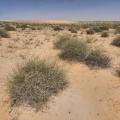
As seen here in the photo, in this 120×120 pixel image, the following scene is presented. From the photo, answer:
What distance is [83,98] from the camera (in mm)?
6934

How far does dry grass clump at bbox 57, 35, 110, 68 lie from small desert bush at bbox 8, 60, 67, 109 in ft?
10.2

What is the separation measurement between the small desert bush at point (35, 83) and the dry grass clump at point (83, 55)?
10.2ft

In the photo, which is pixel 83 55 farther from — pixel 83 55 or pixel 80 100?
pixel 80 100

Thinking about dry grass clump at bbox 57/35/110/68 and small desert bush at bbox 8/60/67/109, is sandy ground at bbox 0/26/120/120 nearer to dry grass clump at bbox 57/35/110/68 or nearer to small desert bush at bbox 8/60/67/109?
small desert bush at bbox 8/60/67/109

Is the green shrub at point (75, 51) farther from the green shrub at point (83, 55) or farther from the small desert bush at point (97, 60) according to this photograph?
the small desert bush at point (97, 60)

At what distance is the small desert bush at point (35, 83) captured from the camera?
6328 millimetres

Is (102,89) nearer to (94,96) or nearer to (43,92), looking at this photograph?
(94,96)

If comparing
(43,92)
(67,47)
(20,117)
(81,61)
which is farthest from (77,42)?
(20,117)

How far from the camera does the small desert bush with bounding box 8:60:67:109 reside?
6328 mm

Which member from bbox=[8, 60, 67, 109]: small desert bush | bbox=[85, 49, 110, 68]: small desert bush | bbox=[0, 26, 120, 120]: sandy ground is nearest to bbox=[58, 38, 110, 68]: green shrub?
bbox=[85, 49, 110, 68]: small desert bush

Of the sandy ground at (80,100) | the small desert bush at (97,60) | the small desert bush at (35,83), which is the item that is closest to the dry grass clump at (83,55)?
the small desert bush at (97,60)

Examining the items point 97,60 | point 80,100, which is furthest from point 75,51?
point 80,100

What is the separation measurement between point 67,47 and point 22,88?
5360 millimetres

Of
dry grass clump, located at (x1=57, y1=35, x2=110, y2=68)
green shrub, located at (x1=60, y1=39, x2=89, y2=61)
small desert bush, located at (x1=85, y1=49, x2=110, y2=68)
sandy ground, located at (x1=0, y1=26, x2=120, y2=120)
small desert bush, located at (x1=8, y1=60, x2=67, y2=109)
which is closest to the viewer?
sandy ground, located at (x1=0, y1=26, x2=120, y2=120)
